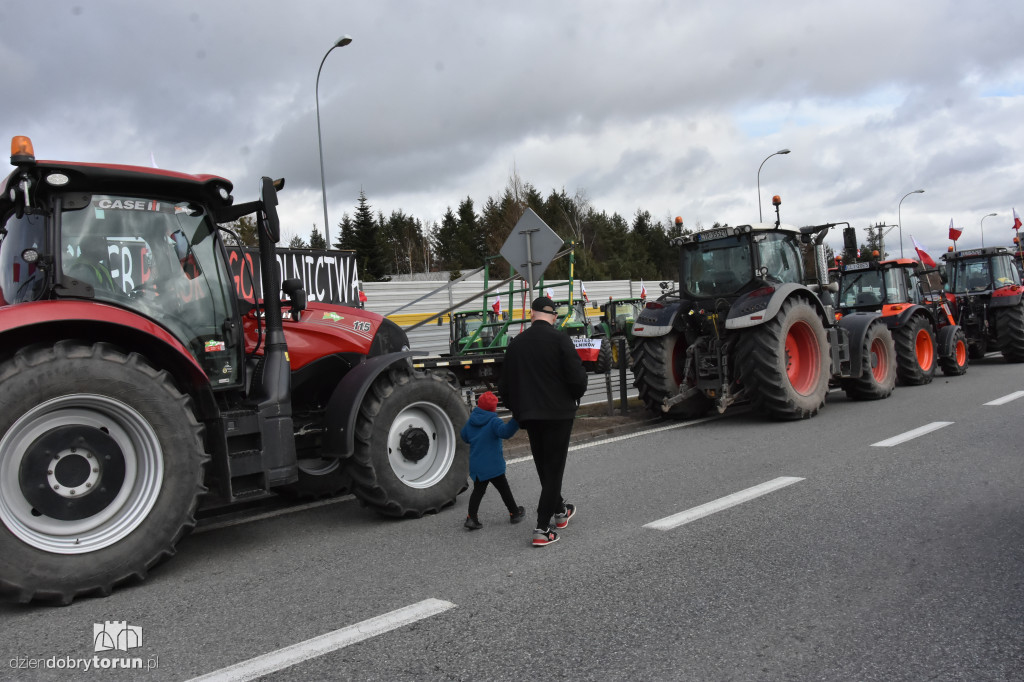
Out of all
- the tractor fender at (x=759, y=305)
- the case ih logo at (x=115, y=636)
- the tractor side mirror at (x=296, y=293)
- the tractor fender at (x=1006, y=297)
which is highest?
the tractor side mirror at (x=296, y=293)

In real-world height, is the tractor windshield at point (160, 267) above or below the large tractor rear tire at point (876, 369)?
above

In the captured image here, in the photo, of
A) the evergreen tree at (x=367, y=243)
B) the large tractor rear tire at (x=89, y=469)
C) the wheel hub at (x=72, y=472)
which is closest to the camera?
the large tractor rear tire at (x=89, y=469)

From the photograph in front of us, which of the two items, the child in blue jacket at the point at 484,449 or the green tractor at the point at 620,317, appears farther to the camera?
the green tractor at the point at 620,317

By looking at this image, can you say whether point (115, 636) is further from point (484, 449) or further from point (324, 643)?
point (484, 449)

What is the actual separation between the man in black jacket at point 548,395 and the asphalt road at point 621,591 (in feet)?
1.27

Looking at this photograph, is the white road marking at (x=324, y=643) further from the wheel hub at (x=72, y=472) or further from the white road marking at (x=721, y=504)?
the white road marking at (x=721, y=504)

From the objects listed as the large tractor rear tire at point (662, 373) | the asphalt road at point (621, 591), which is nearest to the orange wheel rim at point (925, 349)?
the large tractor rear tire at point (662, 373)

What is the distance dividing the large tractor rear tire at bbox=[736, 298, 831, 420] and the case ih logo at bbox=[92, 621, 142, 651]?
7643 mm

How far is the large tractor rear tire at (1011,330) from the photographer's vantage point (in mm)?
16516

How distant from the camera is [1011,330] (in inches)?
651

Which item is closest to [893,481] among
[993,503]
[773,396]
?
[993,503]

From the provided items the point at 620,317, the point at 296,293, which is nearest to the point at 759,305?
the point at 296,293

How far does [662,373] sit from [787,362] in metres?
1.68

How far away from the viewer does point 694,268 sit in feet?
37.2
